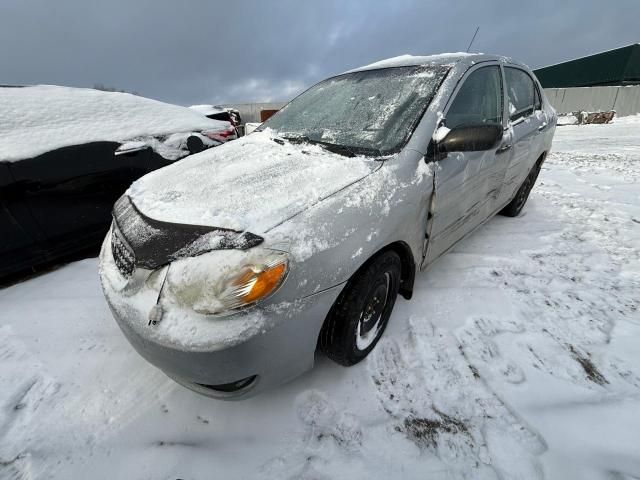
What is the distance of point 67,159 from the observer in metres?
2.48

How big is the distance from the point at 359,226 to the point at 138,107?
2920 millimetres

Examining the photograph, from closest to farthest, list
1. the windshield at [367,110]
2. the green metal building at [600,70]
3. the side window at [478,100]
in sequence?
the windshield at [367,110], the side window at [478,100], the green metal building at [600,70]

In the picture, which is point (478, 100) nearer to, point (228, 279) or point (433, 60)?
point (433, 60)

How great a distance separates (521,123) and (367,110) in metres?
1.70

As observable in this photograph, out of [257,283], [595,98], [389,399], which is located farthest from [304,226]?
[595,98]

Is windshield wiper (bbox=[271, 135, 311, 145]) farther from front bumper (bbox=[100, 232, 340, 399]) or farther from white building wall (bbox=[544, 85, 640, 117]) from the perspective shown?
white building wall (bbox=[544, 85, 640, 117])

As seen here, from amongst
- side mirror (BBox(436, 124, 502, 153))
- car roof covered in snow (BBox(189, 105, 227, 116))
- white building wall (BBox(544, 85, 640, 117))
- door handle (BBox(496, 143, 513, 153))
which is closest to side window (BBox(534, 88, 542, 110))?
door handle (BBox(496, 143, 513, 153))

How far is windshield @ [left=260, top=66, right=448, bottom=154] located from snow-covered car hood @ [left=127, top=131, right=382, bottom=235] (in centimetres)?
18

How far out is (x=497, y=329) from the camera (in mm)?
2031

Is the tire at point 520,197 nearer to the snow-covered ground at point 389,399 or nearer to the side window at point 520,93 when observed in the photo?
the side window at point 520,93

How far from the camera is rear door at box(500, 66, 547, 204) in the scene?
8.93 feet

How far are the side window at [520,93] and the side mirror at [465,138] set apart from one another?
1.07 m

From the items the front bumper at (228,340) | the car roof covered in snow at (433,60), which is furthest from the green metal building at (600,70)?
the front bumper at (228,340)

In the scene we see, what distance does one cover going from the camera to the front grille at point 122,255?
140 cm
